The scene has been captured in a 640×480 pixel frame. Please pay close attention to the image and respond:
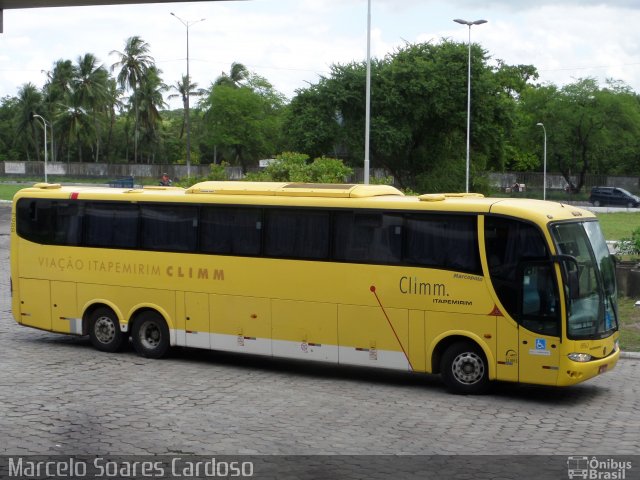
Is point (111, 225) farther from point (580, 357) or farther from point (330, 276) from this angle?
point (580, 357)

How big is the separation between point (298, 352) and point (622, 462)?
6.65 m

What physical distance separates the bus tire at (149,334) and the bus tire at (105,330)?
1.24ft

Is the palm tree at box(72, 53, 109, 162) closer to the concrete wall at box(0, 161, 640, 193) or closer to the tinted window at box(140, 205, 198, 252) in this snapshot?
the concrete wall at box(0, 161, 640, 193)

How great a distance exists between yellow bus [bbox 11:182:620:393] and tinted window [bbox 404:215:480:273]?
21 millimetres

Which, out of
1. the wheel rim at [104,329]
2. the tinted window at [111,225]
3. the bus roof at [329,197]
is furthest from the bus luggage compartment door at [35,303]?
the bus roof at [329,197]

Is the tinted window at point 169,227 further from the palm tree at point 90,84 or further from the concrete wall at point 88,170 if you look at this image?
the palm tree at point 90,84

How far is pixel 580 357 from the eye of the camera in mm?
13500

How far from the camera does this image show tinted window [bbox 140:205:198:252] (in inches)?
667

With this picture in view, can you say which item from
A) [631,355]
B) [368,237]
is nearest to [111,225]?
[368,237]

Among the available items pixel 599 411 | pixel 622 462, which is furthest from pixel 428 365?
pixel 622 462

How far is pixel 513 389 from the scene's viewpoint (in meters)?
14.9

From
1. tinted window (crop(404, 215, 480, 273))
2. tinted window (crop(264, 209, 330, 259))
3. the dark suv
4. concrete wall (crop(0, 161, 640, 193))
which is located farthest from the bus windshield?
the dark suv

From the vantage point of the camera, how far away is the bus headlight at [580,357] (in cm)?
1345

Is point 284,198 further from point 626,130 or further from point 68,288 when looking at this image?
point 626,130
